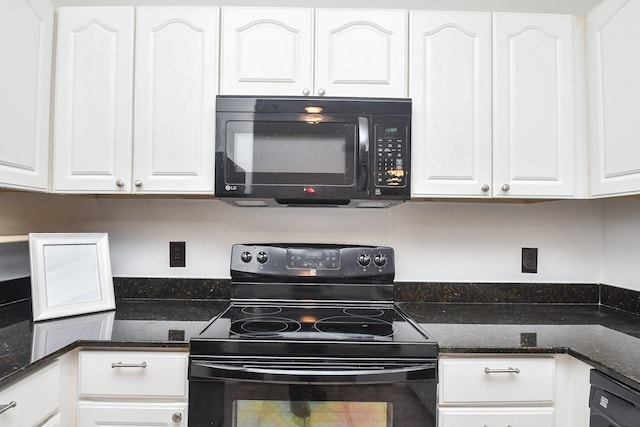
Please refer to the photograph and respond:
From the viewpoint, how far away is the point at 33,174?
4.54 feet

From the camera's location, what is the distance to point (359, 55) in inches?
58.9

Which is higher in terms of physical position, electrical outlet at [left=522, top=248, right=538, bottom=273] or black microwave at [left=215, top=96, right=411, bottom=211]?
black microwave at [left=215, top=96, right=411, bottom=211]

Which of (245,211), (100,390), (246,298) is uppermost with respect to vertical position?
(245,211)

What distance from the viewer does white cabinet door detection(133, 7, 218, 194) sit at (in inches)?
58.2

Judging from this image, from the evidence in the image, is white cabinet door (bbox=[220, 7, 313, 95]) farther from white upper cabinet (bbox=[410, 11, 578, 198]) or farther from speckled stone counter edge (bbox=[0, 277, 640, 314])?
speckled stone counter edge (bbox=[0, 277, 640, 314])

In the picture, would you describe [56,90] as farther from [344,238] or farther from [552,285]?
[552,285]

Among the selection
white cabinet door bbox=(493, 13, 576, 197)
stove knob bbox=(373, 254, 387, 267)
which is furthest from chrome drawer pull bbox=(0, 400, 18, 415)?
white cabinet door bbox=(493, 13, 576, 197)

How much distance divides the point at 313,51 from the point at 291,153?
1.40 feet

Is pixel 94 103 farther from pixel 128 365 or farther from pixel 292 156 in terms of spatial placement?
pixel 128 365

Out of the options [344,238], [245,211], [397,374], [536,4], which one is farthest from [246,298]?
[536,4]

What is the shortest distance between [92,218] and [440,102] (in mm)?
1707

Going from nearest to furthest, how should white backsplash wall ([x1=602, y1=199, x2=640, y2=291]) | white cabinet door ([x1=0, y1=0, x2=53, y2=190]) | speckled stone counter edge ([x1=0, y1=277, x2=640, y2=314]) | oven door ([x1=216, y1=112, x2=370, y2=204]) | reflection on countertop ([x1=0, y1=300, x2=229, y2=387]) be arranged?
reflection on countertop ([x1=0, y1=300, x2=229, y2=387]), white cabinet door ([x1=0, y1=0, x2=53, y2=190]), oven door ([x1=216, y1=112, x2=370, y2=204]), white backsplash wall ([x1=602, y1=199, x2=640, y2=291]), speckled stone counter edge ([x1=0, y1=277, x2=640, y2=314])

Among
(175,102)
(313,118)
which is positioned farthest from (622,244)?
(175,102)

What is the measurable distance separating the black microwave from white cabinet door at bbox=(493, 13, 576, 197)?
0.41m
